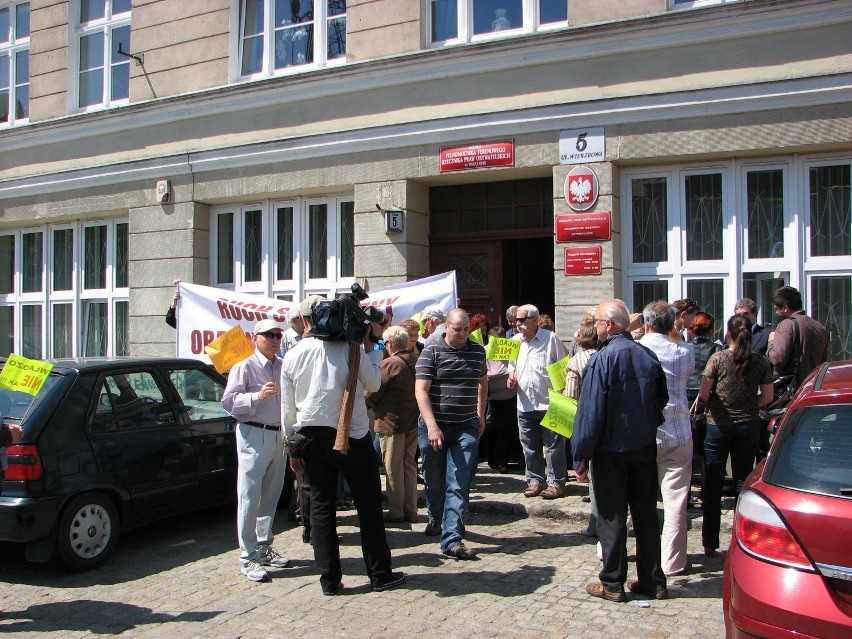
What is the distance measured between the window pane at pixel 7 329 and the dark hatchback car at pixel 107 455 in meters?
8.99

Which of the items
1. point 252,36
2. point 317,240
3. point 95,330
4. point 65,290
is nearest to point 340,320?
point 317,240

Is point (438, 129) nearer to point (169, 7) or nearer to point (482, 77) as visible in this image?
point (482, 77)

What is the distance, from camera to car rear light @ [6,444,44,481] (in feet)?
19.0

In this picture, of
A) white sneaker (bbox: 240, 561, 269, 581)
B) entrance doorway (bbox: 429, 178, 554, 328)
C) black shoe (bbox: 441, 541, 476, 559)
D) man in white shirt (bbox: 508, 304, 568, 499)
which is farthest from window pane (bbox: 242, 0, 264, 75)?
black shoe (bbox: 441, 541, 476, 559)

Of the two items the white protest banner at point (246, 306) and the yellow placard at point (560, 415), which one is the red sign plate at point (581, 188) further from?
the yellow placard at point (560, 415)

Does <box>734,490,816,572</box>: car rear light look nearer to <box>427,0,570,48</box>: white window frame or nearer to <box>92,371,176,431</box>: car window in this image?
<box>92,371,176,431</box>: car window

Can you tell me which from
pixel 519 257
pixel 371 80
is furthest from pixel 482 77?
pixel 519 257

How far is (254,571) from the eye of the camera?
229 inches

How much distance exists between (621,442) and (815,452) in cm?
150

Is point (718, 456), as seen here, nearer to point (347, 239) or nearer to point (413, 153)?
point (413, 153)

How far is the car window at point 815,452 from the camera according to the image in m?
3.51

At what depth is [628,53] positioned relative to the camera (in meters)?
9.69

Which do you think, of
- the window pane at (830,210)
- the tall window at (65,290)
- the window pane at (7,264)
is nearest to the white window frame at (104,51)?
the tall window at (65,290)

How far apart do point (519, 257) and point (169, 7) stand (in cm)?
670
